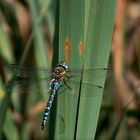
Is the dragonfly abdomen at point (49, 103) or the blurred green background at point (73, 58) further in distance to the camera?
the dragonfly abdomen at point (49, 103)

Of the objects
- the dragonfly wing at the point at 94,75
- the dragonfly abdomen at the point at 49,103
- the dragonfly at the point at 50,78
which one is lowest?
the dragonfly abdomen at the point at 49,103

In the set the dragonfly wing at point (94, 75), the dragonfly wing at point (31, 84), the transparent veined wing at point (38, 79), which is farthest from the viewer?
the dragonfly wing at point (31, 84)

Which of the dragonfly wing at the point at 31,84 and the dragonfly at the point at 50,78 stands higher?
the dragonfly at the point at 50,78

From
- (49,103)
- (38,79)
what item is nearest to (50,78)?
(38,79)

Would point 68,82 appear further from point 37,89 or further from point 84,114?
point 84,114

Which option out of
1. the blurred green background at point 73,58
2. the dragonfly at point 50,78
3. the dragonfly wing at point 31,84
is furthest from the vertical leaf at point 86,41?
the dragonfly wing at point 31,84

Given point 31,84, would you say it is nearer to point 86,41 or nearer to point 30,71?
point 30,71

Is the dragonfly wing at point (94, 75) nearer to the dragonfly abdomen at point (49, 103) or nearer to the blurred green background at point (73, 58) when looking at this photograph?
the blurred green background at point (73, 58)

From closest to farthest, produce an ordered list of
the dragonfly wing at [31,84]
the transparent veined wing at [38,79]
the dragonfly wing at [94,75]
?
the dragonfly wing at [94,75]
the transparent veined wing at [38,79]
the dragonfly wing at [31,84]

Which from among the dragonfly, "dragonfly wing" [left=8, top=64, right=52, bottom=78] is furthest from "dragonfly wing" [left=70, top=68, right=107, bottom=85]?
"dragonfly wing" [left=8, top=64, right=52, bottom=78]
